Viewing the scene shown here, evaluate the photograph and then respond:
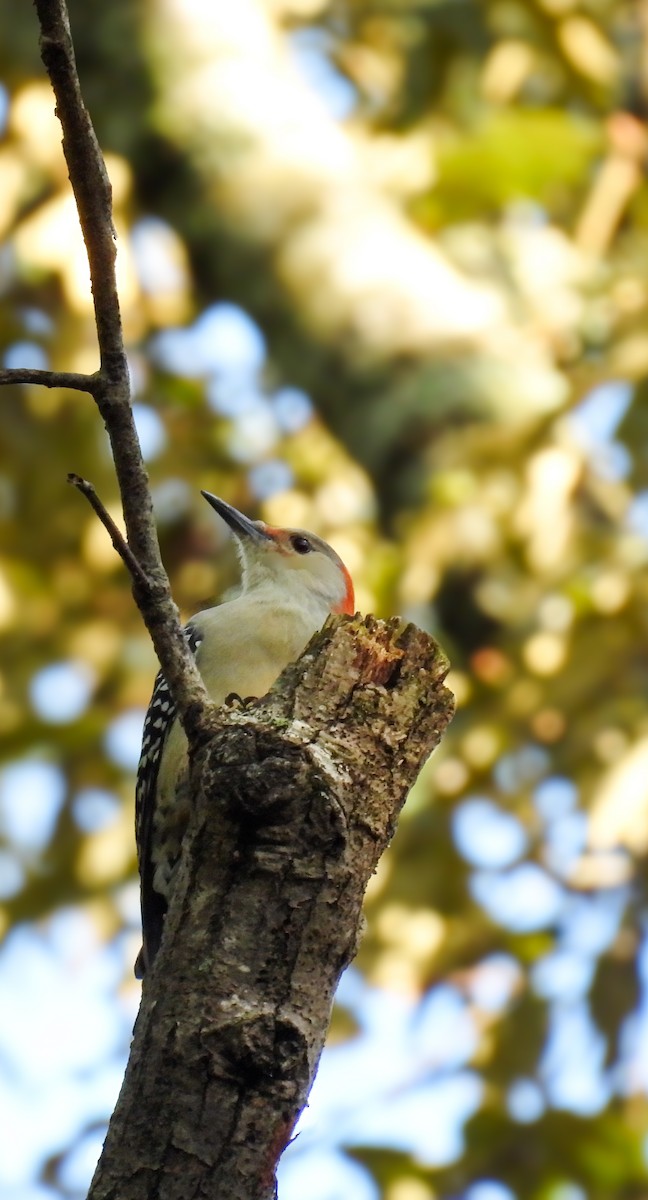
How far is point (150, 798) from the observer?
592 cm

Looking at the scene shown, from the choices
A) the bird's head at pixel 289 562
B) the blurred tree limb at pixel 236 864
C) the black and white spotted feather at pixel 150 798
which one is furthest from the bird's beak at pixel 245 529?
the blurred tree limb at pixel 236 864

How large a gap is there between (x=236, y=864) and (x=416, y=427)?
6126 mm

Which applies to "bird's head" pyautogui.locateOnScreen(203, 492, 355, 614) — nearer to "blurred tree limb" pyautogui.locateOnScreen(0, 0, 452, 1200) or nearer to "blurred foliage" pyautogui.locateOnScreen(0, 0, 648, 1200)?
"blurred foliage" pyautogui.locateOnScreen(0, 0, 648, 1200)

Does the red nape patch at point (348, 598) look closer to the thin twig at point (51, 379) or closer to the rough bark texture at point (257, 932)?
the rough bark texture at point (257, 932)

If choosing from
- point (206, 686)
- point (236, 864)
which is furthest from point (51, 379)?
point (206, 686)

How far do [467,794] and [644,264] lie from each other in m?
3.16

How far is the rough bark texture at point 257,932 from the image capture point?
267cm

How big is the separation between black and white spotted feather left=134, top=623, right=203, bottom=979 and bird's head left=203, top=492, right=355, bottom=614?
86 centimetres

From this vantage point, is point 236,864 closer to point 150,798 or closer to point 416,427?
point 150,798

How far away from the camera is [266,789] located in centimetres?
291

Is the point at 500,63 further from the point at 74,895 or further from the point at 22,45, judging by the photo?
the point at 74,895

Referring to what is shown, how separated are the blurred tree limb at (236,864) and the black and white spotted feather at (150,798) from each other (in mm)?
2609

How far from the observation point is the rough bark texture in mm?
2670

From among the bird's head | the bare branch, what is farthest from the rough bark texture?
the bird's head
